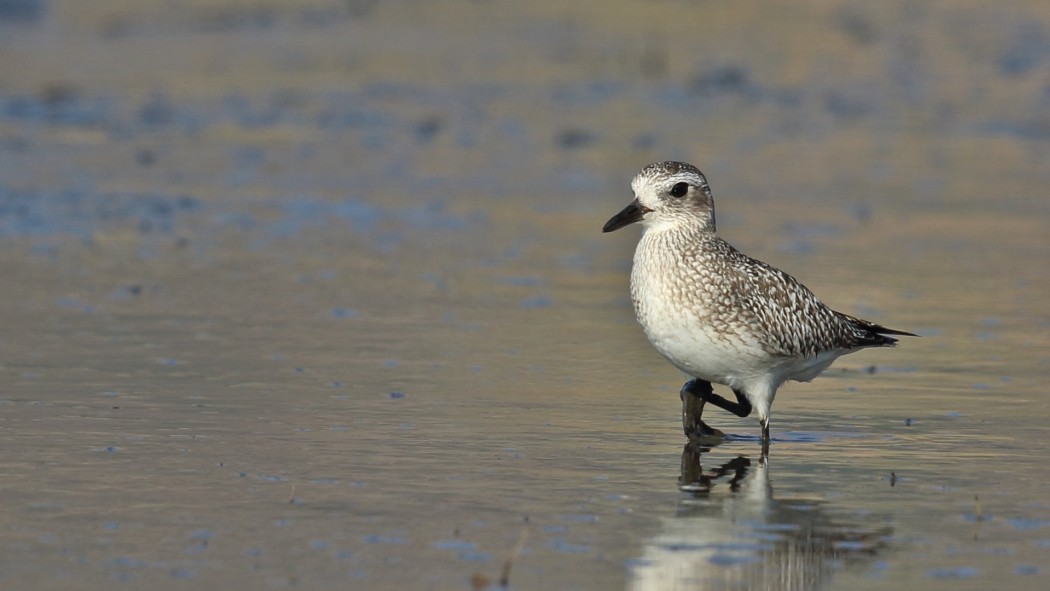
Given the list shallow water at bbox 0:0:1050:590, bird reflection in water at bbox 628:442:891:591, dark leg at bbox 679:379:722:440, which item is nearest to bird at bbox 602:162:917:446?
dark leg at bbox 679:379:722:440

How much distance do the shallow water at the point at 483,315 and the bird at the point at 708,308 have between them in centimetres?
32

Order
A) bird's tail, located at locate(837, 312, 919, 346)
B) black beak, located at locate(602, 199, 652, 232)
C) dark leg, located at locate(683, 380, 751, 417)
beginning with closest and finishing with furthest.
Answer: black beak, located at locate(602, 199, 652, 232) → dark leg, located at locate(683, 380, 751, 417) → bird's tail, located at locate(837, 312, 919, 346)

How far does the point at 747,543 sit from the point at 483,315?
4.88 meters

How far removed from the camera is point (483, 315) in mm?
11375

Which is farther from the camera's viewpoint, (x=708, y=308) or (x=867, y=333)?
(x=867, y=333)

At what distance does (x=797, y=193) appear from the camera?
16156mm

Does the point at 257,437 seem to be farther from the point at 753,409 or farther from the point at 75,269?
the point at 75,269

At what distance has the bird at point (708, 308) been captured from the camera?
27.6 ft

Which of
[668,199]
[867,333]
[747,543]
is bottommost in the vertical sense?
[747,543]

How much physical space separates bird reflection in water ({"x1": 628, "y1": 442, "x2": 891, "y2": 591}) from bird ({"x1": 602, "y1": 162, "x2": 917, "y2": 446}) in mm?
871

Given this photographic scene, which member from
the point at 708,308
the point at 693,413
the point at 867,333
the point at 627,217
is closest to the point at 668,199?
the point at 627,217

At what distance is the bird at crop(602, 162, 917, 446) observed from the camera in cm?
842

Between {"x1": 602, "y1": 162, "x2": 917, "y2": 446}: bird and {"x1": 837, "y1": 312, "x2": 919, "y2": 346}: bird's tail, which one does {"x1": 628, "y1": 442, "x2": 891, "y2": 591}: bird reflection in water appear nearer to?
{"x1": 602, "y1": 162, "x2": 917, "y2": 446}: bird

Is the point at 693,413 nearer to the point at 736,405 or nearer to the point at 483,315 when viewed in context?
the point at 736,405
